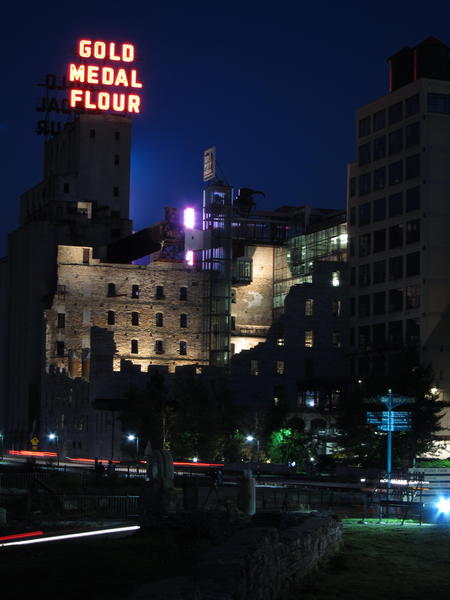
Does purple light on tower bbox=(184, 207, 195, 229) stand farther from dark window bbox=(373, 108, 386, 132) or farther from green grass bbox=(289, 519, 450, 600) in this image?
green grass bbox=(289, 519, 450, 600)

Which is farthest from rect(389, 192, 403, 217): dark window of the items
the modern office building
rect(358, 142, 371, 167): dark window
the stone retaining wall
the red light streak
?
Answer: the stone retaining wall

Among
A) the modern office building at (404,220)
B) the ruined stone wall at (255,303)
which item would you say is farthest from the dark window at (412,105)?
the ruined stone wall at (255,303)

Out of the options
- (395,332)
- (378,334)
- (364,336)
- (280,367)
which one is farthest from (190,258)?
(395,332)

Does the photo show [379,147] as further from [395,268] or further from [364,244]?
[395,268]

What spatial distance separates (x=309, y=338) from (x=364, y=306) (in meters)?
7.66

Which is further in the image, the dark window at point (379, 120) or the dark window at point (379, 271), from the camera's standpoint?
the dark window at point (379, 120)

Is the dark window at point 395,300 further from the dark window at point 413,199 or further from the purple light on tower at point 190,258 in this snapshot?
the purple light on tower at point 190,258

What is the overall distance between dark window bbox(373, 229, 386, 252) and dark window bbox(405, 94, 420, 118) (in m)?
12.0

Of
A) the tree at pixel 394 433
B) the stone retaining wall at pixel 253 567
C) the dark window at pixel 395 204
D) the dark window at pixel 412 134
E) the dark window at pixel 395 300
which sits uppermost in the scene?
the dark window at pixel 412 134

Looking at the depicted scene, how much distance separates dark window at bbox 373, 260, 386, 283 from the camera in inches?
4606

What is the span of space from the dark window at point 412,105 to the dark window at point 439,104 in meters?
1.34

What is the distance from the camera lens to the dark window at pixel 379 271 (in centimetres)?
11699

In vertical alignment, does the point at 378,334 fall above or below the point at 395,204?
below

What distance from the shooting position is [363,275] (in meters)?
121
